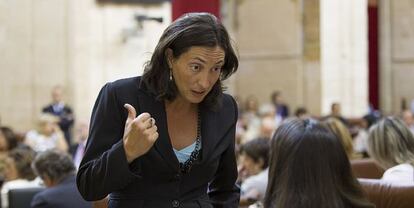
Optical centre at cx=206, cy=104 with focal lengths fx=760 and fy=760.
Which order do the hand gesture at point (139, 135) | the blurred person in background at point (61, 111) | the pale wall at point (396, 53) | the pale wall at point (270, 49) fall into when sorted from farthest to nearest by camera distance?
the pale wall at point (396, 53), the pale wall at point (270, 49), the blurred person in background at point (61, 111), the hand gesture at point (139, 135)

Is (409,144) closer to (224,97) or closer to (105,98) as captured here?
(224,97)

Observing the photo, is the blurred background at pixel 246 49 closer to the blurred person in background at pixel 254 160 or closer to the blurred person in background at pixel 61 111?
the blurred person in background at pixel 61 111

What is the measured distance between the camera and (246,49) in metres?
16.4

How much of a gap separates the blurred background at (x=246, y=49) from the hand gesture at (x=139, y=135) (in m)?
5.82

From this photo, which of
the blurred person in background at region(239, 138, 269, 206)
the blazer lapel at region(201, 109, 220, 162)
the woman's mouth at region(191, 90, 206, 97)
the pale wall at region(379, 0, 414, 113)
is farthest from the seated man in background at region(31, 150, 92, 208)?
the pale wall at region(379, 0, 414, 113)

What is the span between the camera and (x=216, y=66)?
193 centimetres

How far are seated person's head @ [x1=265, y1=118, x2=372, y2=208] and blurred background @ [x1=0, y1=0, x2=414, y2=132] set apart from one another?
18.3ft

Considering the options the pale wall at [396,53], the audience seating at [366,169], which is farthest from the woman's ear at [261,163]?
the pale wall at [396,53]

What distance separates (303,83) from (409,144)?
11549 mm

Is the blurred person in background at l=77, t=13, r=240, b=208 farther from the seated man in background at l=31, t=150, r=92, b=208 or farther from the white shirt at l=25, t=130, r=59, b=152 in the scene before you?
the white shirt at l=25, t=130, r=59, b=152

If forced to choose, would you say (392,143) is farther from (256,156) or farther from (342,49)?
(342,49)

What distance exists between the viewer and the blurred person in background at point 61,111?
1002 cm

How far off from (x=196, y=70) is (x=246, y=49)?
14525 millimetres

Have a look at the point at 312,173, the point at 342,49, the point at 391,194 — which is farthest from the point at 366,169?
the point at 342,49
